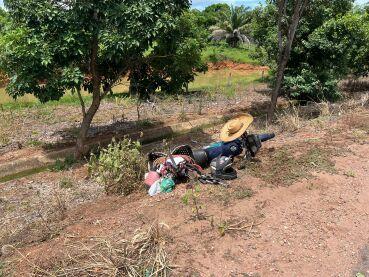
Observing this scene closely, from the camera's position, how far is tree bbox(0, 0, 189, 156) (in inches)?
277

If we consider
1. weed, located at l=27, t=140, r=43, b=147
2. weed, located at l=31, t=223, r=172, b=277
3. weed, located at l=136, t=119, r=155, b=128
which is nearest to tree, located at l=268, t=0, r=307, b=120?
weed, located at l=136, t=119, r=155, b=128

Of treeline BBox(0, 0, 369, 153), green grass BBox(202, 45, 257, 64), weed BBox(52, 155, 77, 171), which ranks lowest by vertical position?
weed BBox(52, 155, 77, 171)

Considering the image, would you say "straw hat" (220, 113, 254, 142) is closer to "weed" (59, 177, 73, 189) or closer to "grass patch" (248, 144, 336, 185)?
"grass patch" (248, 144, 336, 185)

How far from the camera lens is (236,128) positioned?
6.08 m

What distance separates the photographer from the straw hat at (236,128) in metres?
5.96

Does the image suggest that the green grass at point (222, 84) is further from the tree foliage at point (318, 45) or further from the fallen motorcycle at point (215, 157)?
the fallen motorcycle at point (215, 157)

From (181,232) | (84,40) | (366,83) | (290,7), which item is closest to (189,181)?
(181,232)

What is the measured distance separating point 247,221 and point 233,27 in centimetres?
2630

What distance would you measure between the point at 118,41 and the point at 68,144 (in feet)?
11.9

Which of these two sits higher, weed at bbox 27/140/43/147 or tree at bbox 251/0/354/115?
tree at bbox 251/0/354/115

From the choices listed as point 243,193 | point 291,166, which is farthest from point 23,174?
point 291,166

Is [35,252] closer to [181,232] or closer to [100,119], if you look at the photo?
[181,232]

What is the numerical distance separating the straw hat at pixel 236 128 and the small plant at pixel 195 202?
1197 millimetres

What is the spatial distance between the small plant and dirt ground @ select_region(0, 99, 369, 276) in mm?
30
